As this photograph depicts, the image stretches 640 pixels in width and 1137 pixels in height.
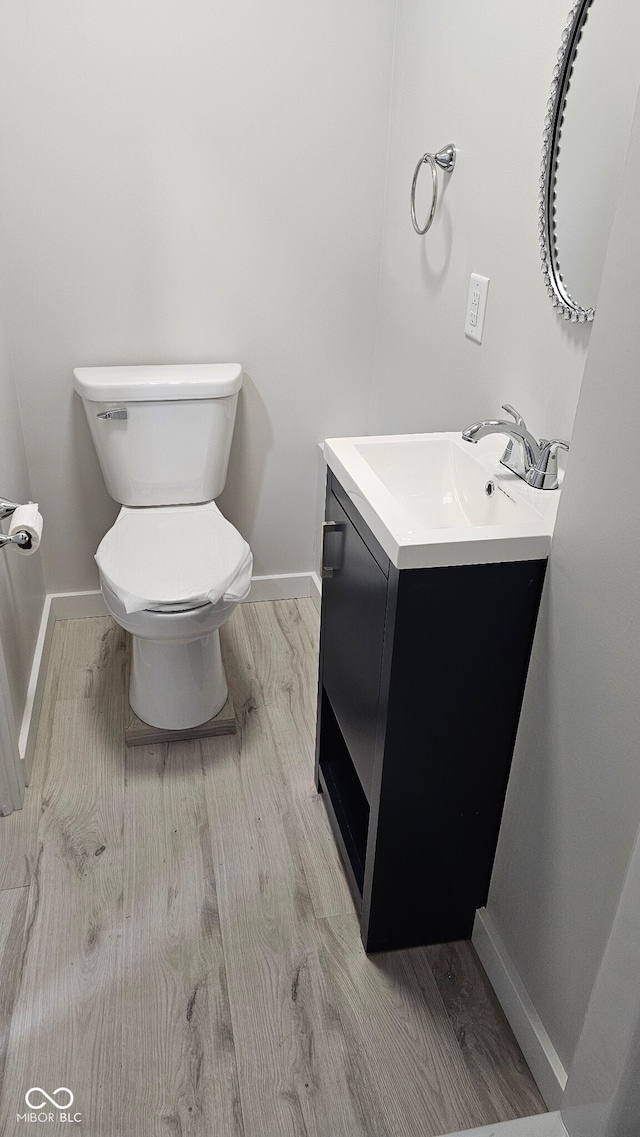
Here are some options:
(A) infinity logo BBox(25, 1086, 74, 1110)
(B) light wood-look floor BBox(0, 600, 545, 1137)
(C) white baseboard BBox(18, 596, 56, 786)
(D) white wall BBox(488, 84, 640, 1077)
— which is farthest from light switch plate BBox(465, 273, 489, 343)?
(A) infinity logo BBox(25, 1086, 74, 1110)

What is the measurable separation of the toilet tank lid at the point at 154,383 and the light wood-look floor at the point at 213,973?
0.89 metres

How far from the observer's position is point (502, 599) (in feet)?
4.09

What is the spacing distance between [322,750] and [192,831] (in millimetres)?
342

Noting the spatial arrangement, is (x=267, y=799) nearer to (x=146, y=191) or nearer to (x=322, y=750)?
(x=322, y=750)

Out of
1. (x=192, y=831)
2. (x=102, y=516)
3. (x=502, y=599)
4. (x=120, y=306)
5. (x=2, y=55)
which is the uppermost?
(x=2, y=55)

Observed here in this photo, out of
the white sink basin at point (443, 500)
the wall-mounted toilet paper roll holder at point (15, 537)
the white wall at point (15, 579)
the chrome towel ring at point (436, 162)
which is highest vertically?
the chrome towel ring at point (436, 162)

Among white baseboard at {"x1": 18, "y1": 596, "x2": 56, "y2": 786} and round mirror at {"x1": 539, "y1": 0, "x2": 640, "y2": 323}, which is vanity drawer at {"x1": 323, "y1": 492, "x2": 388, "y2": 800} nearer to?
round mirror at {"x1": 539, "y1": 0, "x2": 640, "y2": 323}

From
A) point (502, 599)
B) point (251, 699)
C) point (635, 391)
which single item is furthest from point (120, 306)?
point (635, 391)

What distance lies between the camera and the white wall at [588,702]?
1.00 metres

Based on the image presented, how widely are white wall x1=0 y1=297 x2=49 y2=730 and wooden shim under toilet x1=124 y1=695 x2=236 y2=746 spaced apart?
0.27m

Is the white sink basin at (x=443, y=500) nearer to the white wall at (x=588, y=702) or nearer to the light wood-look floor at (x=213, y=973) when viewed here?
the white wall at (x=588, y=702)

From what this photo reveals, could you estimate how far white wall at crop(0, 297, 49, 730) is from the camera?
6.30 feet

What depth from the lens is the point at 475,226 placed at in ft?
5.57

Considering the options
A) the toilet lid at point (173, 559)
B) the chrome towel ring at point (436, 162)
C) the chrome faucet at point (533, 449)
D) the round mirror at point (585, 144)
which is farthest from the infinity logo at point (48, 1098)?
the chrome towel ring at point (436, 162)
